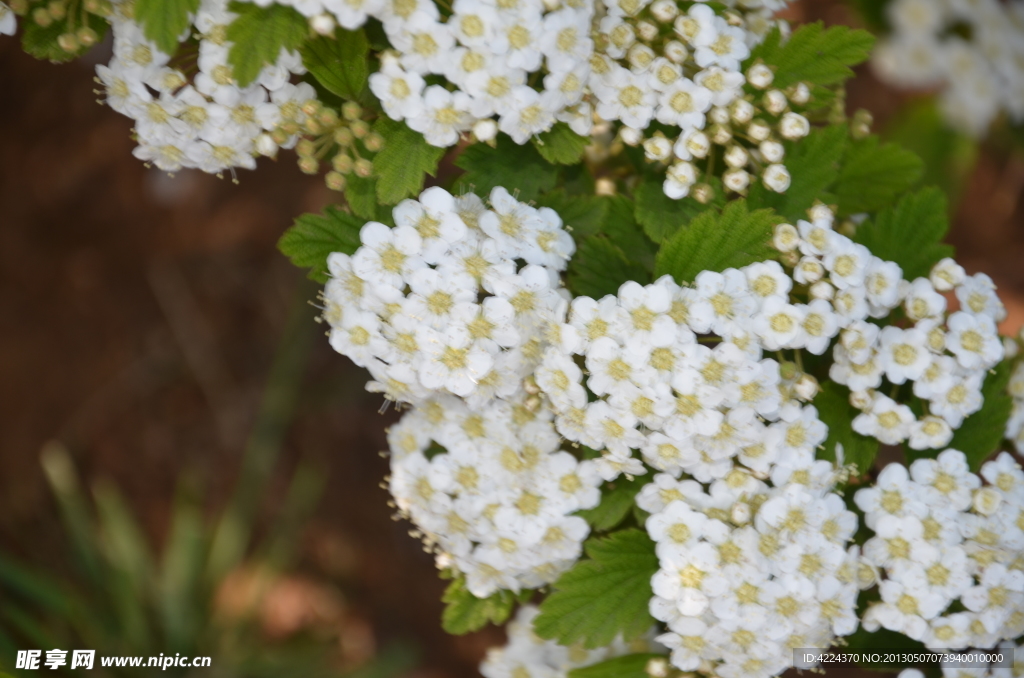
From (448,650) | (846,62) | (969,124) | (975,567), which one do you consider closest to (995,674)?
(975,567)

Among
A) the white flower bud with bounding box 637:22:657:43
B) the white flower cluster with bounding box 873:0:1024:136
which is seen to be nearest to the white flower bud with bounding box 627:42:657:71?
the white flower bud with bounding box 637:22:657:43

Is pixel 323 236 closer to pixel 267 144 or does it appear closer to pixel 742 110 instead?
pixel 267 144

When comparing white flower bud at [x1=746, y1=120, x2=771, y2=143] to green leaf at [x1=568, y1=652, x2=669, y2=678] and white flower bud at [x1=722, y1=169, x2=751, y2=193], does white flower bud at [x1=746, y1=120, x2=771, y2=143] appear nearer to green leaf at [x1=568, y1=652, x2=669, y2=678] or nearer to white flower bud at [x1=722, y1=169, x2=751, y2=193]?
white flower bud at [x1=722, y1=169, x2=751, y2=193]

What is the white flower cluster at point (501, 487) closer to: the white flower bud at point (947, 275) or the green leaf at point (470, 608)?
the green leaf at point (470, 608)

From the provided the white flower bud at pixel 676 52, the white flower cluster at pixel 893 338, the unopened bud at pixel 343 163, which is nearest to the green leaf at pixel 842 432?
the white flower cluster at pixel 893 338

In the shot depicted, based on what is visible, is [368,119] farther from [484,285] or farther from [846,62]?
[846,62]

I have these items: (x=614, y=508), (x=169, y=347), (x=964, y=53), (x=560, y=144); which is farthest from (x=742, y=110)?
(x=169, y=347)

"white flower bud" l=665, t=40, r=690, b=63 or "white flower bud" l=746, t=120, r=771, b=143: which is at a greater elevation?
"white flower bud" l=665, t=40, r=690, b=63
